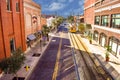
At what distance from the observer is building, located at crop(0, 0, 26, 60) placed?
17.8 meters

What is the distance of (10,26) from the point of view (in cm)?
2073

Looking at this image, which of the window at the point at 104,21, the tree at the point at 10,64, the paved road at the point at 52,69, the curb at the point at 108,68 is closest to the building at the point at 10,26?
the tree at the point at 10,64

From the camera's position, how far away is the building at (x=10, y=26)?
1775cm

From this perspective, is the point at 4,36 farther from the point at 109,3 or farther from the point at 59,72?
the point at 109,3

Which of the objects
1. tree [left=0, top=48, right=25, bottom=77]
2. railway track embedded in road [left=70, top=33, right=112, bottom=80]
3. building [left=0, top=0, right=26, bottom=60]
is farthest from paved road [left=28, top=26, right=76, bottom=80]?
building [left=0, top=0, right=26, bottom=60]

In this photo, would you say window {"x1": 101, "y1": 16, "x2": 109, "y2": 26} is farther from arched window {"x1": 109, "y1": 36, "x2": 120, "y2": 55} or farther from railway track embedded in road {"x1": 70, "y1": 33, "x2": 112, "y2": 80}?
railway track embedded in road {"x1": 70, "y1": 33, "x2": 112, "y2": 80}

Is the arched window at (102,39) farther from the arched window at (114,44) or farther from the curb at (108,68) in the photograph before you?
the curb at (108,68)

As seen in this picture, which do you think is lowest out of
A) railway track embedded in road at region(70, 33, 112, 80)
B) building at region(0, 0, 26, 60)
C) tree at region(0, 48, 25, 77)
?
Result: railway track embedded in road at region(70, 33, 112, 80)

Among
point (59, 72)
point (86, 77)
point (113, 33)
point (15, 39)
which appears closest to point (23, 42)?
point (15, 39)

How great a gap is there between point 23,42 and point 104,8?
19.8 metres

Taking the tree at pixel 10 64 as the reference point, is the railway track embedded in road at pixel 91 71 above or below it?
below

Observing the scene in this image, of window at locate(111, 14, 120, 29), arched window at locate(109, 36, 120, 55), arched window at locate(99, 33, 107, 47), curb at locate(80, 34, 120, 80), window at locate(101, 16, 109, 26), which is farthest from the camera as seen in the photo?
arched window at locate(99, 33, 107, 47)

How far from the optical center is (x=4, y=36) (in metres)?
18.1

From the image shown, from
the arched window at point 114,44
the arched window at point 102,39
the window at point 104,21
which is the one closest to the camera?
the arched window at point 114,44
